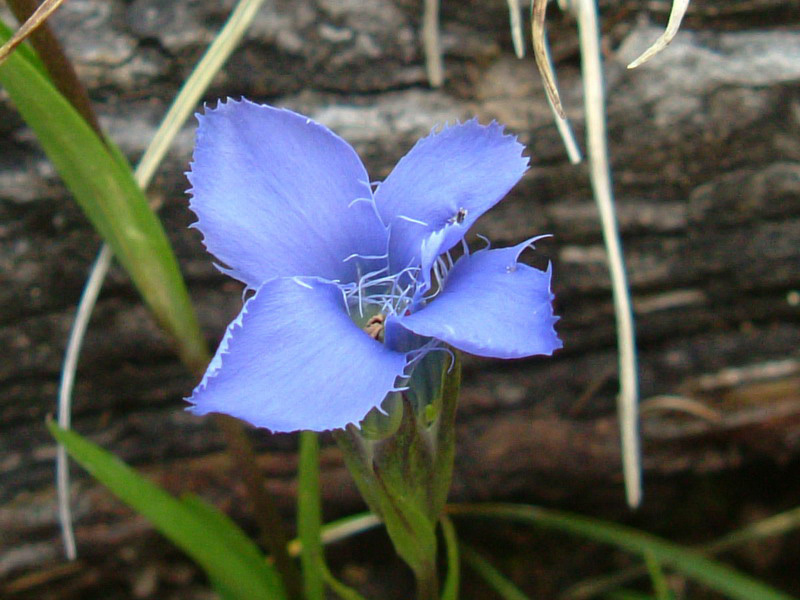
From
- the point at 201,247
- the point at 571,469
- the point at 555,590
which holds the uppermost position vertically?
the point at 201,247

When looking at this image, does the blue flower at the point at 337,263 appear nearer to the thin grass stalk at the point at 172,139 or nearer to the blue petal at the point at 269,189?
the blue petal at the point at 269,189

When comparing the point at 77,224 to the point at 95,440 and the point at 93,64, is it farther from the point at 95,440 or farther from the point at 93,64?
the point at 95,440

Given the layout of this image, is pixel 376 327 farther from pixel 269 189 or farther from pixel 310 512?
pixel 310 512

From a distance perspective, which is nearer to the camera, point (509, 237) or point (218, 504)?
point (509, 237)

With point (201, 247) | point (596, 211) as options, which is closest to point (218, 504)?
point (201, 247)

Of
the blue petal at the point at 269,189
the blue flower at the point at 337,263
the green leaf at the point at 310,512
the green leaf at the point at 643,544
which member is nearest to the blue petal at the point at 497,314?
the blue flower at the point at 337,263

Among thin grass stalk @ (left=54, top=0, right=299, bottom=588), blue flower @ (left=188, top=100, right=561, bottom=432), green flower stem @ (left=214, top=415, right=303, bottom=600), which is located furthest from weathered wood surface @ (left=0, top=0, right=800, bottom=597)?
blue flower @ (left=188, top=100, right=561, bottom=432)

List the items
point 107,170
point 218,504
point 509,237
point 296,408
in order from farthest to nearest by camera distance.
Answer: point 218,504, point 509,237, point 107,170, point 296,408
